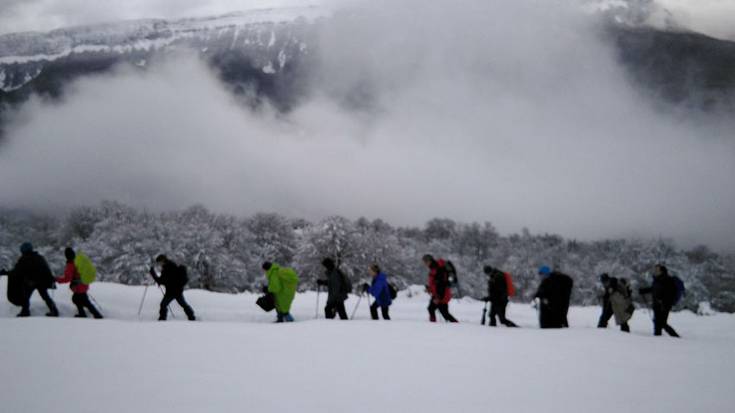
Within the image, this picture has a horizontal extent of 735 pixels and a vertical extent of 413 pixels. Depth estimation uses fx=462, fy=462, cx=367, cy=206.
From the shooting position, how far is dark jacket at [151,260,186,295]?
38.5 ft

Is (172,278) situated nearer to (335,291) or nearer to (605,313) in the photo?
(335,291)

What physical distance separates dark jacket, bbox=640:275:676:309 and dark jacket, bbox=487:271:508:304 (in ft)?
11.1

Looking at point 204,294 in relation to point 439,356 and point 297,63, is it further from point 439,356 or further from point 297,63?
point 297,63

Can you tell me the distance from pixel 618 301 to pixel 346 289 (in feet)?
25.0

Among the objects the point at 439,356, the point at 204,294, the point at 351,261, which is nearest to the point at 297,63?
the point at 351,261

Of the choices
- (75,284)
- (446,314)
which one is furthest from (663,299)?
(75,284)

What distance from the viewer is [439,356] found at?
702 centimetres

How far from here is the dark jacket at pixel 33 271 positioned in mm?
10711

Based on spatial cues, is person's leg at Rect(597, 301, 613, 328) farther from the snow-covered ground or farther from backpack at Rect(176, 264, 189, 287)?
backpack at Rect(176, 264, 189, 287)

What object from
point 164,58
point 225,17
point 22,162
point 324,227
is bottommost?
point 324,227

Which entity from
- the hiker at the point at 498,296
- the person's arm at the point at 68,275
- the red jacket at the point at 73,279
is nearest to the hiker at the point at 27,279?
the person's arm at the point at 68,275

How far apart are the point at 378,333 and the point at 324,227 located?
5124cm

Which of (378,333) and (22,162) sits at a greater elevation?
(22,162)

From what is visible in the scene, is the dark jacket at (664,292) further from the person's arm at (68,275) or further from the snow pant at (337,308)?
the person's arm at (68,275)
